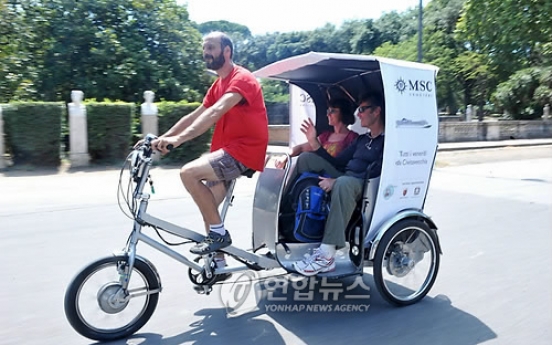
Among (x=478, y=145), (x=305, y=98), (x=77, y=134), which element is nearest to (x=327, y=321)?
(x=305, y=98)

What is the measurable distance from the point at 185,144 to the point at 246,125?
382 inches

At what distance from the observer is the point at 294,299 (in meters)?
4.48

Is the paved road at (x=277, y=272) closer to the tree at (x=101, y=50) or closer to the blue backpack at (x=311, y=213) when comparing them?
the blue backpack at (x=311, y=213)

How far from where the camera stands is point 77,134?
12.3 meters

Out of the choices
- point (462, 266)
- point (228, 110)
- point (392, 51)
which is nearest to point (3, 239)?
point (228, 110)

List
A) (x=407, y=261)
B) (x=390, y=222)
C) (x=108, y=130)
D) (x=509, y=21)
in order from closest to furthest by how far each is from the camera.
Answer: (x=390, y=222) → (x=407, y=261) → (x=108, y=130) → (x=509, y=21)

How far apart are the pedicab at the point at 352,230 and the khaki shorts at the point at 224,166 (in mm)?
321

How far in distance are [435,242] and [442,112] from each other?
42221 millimetres

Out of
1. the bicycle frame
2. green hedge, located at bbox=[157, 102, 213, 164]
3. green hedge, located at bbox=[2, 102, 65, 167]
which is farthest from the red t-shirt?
green hedge, located at bbox=[157, 102, 213, 164]

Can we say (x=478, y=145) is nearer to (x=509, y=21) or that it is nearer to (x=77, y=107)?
(x=509, y=21)

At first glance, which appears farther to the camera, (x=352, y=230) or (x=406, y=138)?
(x=352, y=230)

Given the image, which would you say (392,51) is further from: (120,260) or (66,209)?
(120,260)

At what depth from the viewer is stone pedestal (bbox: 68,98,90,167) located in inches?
483

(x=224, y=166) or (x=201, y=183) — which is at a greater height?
(x=224, y=166)
